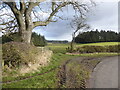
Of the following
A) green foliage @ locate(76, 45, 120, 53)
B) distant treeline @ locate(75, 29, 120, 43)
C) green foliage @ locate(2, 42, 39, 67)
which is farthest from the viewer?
distant treeline @ locate(75, 29, 120, 43)

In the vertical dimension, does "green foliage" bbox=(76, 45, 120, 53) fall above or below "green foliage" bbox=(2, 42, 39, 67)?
below

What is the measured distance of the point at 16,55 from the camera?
8812mm

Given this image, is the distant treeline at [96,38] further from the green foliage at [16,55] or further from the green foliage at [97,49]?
the green foliage at [16,55]

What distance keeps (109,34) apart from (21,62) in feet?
187

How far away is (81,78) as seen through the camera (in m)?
8.62

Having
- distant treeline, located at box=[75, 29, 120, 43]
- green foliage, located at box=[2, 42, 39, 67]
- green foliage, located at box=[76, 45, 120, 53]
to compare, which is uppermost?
distant treeline, located at box=[75, 29, 120, 43]

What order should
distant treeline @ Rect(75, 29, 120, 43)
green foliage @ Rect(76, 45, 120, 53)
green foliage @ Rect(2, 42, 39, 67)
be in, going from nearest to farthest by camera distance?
green foliage @ Rect(2, 42, 39, 67), green foliage @ Rect(76, 45, 120, 53), distant treeline @ Rect(75, 29, 120, 43)

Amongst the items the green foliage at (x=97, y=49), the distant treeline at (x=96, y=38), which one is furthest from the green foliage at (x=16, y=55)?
the distant treeline at (x=96, y=38)

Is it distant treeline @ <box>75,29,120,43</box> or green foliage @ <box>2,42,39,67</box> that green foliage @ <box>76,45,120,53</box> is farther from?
distant treeline @ <box>75,29,120,43</box>

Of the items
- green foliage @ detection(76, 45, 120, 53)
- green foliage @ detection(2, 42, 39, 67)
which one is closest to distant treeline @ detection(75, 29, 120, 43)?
green foliage @ detection(76, 45, 120, 53)

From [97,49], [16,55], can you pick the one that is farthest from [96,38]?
[16,55]

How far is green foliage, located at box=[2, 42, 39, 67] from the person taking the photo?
8.68 m

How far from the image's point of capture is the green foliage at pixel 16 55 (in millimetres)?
8680

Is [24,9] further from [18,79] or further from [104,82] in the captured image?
[104,82]
